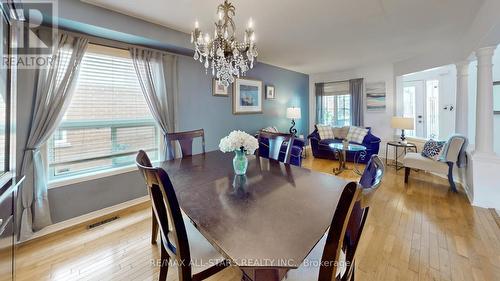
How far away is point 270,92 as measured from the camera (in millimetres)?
4965

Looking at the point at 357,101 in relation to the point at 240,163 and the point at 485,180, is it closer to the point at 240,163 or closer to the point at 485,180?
the point at 485,180

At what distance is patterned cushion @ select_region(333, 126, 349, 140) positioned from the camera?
5.45 meters

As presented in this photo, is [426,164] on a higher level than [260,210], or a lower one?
lower

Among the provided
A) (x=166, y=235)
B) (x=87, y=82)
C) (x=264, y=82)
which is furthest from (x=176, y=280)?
(x=264, y=82)

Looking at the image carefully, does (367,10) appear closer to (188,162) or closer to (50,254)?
(188,162)

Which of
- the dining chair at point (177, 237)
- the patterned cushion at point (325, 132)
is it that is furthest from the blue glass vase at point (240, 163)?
the patterned cushion at point (325, 132)

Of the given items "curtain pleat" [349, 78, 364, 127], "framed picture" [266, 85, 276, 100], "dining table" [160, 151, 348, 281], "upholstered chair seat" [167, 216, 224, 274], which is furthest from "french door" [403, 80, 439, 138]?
"upholstered chair seat" [167, 216, 224, 274]

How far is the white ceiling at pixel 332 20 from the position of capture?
2188 millimetres

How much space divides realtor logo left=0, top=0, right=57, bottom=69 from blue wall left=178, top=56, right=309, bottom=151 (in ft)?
4.81

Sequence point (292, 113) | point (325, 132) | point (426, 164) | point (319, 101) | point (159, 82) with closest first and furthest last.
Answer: point (159, 82) < point (426, 164) < point (292, 113) < point (325, 132) < point (319, 101)

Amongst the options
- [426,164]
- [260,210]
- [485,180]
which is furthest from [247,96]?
[485,180]

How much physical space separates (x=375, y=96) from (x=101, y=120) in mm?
5810

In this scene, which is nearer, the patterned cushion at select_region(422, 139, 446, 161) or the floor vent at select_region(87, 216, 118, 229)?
the floor vent at select_region(87, 216, 118, 229)

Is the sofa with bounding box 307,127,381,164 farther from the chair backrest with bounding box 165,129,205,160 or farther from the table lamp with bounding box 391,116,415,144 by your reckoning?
the chair backrest with bounding box 165,129,205,160
